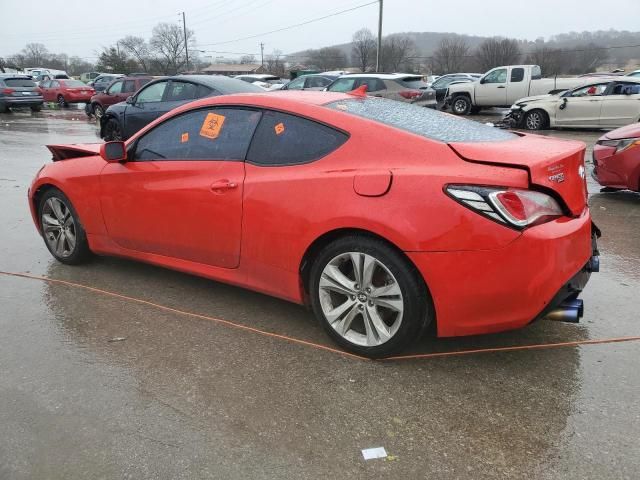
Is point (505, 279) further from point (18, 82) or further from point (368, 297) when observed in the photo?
point (18, 82)

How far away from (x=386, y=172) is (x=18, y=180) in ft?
24.6

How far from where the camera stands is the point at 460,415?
266cm

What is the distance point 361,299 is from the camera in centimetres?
306

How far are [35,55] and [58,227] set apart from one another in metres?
113

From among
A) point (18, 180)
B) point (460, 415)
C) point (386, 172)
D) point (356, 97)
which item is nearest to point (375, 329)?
point (460, 415)

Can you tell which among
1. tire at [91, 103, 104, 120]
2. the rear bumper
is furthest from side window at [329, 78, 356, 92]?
the rear bumper

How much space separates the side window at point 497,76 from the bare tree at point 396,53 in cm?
5025

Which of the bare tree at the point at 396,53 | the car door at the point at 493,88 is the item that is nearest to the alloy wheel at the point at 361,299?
the car door at the point at 493,88

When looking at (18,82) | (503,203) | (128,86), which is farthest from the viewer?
(18,82)

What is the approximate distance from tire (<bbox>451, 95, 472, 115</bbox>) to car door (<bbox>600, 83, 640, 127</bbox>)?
628 centimetres

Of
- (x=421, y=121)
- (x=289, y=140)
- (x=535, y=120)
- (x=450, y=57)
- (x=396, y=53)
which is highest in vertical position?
(x=396, y=53)

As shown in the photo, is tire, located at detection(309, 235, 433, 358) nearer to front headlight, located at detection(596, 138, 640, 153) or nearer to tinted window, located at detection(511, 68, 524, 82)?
front headlight, located at detection(596, 138, 640, 153)

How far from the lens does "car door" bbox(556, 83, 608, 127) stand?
14367mm

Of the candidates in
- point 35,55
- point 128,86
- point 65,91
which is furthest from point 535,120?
point 35,55
